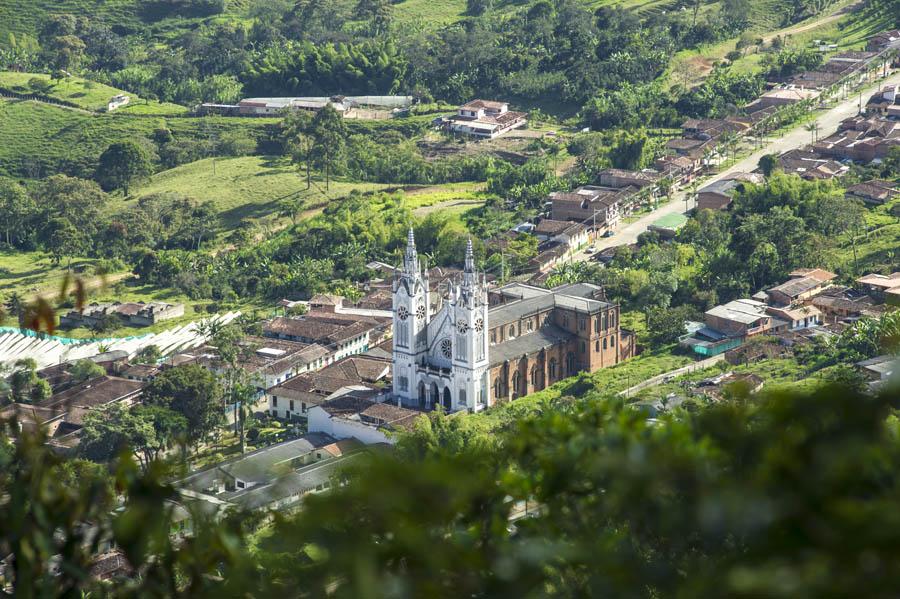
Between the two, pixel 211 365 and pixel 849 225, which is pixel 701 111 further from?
pixel 211 365

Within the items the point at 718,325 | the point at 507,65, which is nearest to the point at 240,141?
the point at 507,65

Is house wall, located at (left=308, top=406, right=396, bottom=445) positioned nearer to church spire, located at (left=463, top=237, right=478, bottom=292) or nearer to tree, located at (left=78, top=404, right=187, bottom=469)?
tree, located at (left=78, top=404, right=187, bottom=469)

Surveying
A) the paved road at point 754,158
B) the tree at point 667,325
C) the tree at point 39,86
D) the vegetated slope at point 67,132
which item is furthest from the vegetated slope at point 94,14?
the tree at point 667,325

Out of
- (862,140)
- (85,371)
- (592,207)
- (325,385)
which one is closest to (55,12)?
(592,207)

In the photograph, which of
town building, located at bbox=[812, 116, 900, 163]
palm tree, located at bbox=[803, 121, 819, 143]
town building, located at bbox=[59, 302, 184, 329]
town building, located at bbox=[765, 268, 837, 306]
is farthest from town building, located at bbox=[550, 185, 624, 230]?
town building, located at bbox=[59, 302, 184, 329]

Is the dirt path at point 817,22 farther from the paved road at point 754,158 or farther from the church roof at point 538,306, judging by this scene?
the church roof at point 538,306

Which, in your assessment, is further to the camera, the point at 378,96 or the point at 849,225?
the point at 378,96
